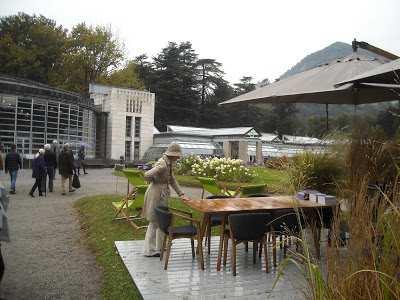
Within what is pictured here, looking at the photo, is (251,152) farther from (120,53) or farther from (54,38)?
(54,38)

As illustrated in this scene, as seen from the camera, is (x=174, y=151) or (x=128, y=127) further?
(x=128, y=127)

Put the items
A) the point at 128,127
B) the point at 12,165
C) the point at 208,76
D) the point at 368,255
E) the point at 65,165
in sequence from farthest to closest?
the point at 208,76
the point at 128,127
the point at 65,165
the point at 12,165
the point at 368,255

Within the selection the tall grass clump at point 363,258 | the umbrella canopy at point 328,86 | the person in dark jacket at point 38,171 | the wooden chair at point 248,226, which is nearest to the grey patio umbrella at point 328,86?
the umbrella canopy at point 328,86

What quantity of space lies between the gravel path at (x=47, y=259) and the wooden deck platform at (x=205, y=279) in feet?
1.82

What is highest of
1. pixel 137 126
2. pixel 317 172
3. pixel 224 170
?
pixel 137 126

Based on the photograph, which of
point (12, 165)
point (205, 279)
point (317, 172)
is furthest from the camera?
point (12, 165)

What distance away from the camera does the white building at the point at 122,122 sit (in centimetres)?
3719

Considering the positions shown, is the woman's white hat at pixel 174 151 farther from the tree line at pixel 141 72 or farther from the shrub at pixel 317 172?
the tree line at pixel 141 72

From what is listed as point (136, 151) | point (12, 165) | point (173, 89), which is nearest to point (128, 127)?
point (136, 151)

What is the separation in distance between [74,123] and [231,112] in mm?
34356

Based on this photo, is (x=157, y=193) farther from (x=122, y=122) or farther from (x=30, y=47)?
(x=30, y=47)

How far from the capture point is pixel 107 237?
7.05 m

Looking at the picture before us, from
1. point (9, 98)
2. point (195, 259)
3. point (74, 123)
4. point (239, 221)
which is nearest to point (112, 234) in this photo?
point (195, 259)

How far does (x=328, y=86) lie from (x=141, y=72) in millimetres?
55910
